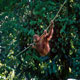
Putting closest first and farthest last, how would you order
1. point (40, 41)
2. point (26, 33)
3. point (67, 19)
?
point (40, 41) → point (67, 19) → point (26, 33)

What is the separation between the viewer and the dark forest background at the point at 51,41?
4.48 metres

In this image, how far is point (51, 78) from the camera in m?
4.70

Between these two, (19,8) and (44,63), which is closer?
(44,63)

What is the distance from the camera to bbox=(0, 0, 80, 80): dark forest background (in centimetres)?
448

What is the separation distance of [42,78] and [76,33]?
48.0 inches

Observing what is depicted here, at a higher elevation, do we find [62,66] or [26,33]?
[26,33]

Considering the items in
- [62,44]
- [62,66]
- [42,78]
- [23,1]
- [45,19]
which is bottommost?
[42,78]

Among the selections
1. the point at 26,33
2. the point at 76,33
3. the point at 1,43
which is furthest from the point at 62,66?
the point at 1,43

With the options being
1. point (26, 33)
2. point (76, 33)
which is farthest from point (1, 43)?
point (76, 33)

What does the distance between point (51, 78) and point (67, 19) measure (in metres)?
1.31

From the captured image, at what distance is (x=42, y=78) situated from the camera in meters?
4.75

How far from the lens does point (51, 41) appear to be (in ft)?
15.5

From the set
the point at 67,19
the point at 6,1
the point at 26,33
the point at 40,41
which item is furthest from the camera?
the point at 6,1

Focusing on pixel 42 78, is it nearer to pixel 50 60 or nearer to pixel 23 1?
pixel 50 60
